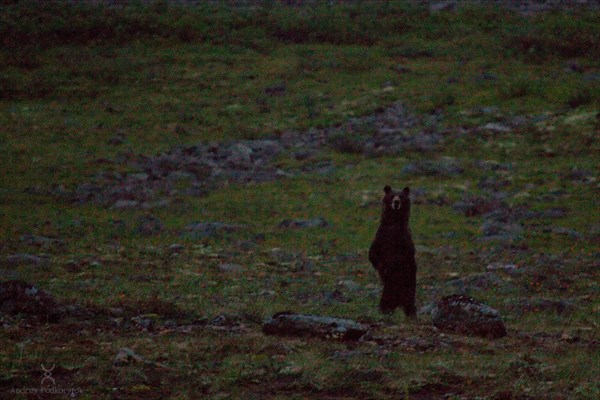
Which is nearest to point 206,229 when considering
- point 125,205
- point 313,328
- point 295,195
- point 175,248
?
point 175,248

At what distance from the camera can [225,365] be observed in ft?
31.9

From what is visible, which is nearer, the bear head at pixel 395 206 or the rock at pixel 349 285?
the bear head at pixel 395 206

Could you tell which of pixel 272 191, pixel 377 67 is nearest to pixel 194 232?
pixel 272 191

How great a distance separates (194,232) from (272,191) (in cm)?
553

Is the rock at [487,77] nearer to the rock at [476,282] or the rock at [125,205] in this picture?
the rock at [125,205]

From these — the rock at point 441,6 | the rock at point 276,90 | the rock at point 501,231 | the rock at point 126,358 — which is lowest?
the rock at point 501,231

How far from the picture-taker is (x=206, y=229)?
23.7 m

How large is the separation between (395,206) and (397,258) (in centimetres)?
76

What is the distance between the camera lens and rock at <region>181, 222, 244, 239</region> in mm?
23141

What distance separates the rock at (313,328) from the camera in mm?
11250

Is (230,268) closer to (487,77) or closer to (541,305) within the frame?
(541,305)

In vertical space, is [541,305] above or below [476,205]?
above

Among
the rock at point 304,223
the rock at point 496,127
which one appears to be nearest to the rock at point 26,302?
the rock at point 304,223

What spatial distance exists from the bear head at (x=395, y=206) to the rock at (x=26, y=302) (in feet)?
15.7
